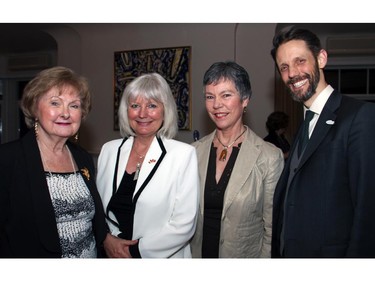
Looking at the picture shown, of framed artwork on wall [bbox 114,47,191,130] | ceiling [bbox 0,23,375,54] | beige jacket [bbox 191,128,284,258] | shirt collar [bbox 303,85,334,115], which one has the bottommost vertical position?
beige jacket [bbox 191,128,284,258]

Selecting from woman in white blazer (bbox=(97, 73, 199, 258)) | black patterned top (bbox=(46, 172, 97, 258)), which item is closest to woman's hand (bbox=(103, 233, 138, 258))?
woman in white blazer (bbox=(97, 73, 199, 258))

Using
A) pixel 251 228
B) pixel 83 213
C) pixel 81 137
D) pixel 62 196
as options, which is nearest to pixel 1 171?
pixel 62 196

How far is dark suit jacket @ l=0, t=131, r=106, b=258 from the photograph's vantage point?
5.47 ft

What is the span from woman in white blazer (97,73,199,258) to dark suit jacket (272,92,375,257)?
578 mm

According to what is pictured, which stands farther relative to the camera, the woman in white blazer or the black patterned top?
the woman in white blazer

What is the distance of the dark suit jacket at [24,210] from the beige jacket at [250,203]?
89 cm

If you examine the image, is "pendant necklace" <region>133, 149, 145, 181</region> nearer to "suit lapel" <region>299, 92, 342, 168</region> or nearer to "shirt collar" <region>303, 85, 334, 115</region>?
"suit lapel" <region>299, 92, 342, 168</region>

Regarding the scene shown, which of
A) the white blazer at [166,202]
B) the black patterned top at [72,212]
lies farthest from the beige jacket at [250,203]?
the black patterned top at [72,212]

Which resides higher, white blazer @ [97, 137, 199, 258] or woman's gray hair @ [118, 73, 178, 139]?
woman's gray hair @ [118, 73, 178, 139]

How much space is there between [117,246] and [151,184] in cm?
41

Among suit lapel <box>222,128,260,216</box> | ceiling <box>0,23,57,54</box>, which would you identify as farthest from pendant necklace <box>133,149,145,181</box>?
ceiling <box>0,23,57,54</box>

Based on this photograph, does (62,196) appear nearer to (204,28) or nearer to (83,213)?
(83,213)

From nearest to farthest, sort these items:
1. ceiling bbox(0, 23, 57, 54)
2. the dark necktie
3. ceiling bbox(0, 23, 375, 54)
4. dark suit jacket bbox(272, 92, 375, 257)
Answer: dark suit jacket bbox(272, 92, 375, 257) → the dark necktie → ceiling bbox(0, 23, 375, 54) → ceiling bbox(0, 23, 57, 54)

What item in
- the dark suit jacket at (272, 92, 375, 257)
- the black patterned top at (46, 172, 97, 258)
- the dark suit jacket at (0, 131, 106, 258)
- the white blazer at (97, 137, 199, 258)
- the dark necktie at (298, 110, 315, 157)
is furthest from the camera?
the white blazer at (97, 137, 199, 258)
